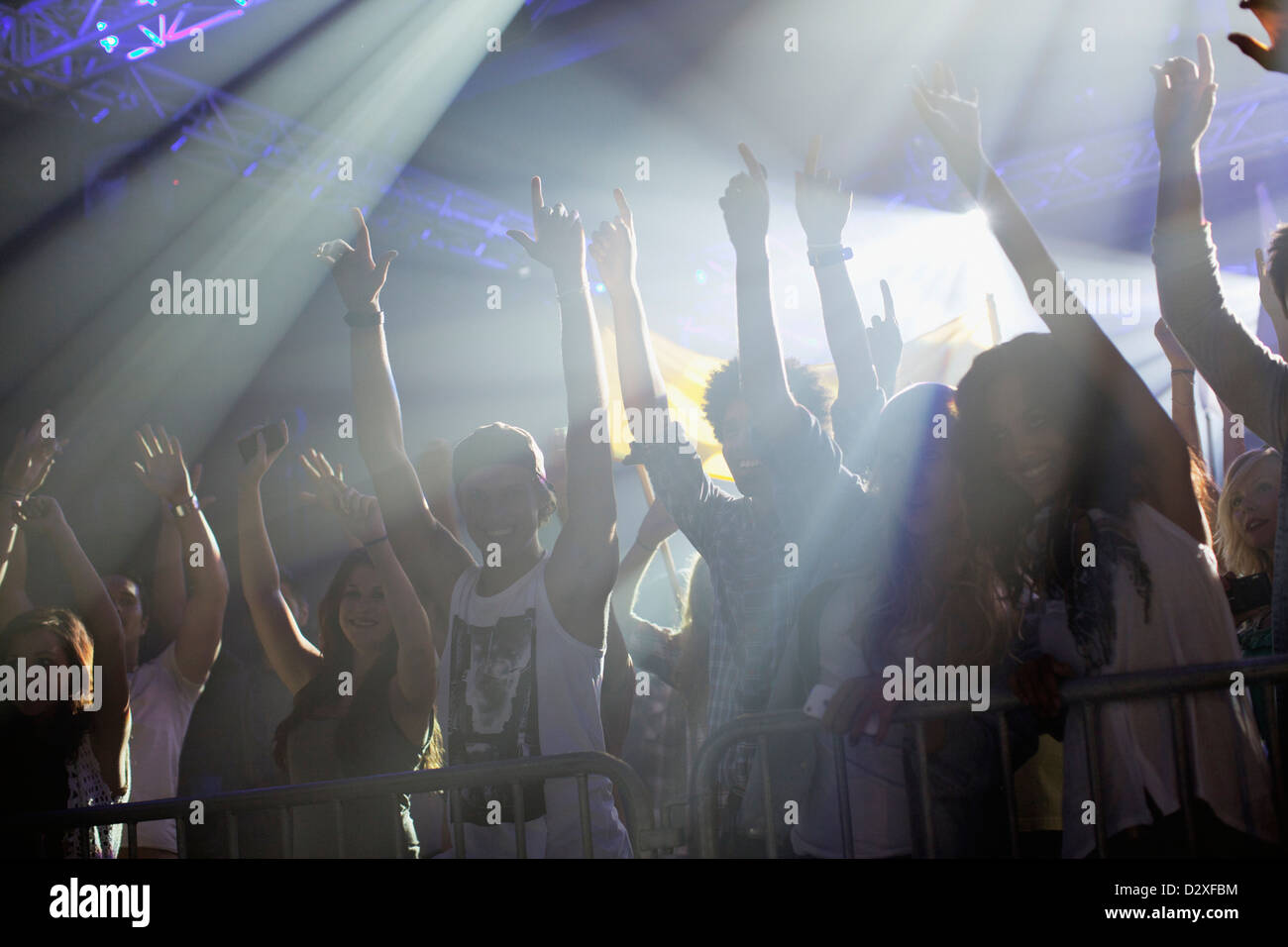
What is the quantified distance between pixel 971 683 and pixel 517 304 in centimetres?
772

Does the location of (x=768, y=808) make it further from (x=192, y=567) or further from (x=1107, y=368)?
(x=192, y=567)

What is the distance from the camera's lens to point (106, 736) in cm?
335

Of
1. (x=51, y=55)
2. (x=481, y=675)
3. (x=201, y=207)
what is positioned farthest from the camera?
(x=201, y=207)

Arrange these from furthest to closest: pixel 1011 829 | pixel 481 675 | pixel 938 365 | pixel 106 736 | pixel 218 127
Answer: pixel 218 127 < pixel 938 365 < pixel 106 736 < pixel 481 675 < pixel 1011 829

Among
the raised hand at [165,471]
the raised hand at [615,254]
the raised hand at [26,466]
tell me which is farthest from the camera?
the raised hand at [165,471]

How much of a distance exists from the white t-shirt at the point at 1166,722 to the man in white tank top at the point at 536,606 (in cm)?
111

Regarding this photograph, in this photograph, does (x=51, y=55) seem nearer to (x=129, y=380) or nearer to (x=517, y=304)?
(x=129, y=380)

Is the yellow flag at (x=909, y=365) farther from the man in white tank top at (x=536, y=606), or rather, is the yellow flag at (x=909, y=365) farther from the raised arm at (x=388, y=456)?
the man in white tank top at (x=536, y=606)

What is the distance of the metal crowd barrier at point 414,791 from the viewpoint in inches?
90.0

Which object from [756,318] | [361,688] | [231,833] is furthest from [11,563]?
[756,318]

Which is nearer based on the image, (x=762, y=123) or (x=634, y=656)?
(x=634, y=656)

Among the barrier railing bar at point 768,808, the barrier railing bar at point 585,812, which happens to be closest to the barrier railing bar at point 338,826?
the barrier railing bar at point 585,812
